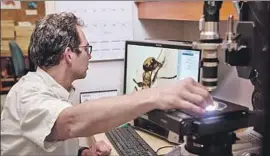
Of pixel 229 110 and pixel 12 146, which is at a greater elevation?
pixel 229 110

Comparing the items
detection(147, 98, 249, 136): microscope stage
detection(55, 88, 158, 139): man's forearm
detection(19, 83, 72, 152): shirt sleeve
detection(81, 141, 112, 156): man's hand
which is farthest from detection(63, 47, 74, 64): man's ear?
detection(147, 98, 249, 136): microscope stage

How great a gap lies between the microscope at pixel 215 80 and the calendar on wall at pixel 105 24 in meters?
1.41

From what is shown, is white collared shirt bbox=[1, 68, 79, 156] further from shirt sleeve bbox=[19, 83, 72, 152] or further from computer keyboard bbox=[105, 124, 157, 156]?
computer keyboard bbox=[105, 124, 157, 156]

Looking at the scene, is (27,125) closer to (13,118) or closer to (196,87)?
(13,118)

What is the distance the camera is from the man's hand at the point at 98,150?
1.58 meters

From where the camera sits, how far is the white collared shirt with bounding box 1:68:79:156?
3.59 ft

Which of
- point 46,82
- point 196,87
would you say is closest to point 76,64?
point 46,82

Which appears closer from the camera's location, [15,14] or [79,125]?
[79,125]

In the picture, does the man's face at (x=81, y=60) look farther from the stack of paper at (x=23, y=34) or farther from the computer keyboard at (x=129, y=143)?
the stack of paper at (x=23, y=34)

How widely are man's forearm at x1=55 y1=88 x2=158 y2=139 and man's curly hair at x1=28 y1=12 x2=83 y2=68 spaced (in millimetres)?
522

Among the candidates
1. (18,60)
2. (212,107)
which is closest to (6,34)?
(18,60)

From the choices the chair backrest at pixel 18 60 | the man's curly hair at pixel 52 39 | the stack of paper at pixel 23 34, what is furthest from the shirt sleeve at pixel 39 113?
the stack of paper at pixel 23 34

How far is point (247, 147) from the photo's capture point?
87 cm

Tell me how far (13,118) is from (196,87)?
36.0 inches
